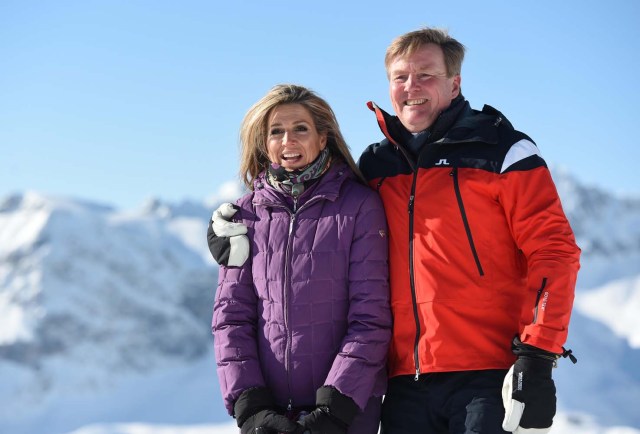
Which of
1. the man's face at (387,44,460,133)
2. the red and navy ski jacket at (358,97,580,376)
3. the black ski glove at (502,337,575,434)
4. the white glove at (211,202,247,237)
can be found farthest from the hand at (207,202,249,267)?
the black ski glove at (502,337,575,434)

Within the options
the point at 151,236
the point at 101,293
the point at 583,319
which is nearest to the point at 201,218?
the point at 151,236

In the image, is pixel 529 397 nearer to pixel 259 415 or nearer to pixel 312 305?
pixel 312 305

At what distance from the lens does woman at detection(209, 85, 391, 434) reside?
3.80 m

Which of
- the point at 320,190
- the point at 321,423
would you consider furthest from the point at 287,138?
the point at 321,423

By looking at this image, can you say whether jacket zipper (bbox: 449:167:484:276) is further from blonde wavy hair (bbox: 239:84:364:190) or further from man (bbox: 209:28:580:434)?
blonde wavy hair (bbox: 239:84:364:190)

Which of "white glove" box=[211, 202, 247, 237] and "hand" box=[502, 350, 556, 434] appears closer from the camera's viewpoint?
"hand" box=[502, 350, 556, 434]

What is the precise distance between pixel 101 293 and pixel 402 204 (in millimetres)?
155915

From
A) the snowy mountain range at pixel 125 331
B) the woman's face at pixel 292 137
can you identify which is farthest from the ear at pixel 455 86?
the snowy mountain range at pixel 125 331

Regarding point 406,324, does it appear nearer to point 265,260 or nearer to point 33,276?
point 265,260

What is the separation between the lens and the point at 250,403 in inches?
152

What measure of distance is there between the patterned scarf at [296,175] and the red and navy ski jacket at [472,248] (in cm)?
54

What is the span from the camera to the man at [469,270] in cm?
360

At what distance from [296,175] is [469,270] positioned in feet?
3.69

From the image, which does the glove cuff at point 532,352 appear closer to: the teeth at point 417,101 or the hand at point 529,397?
the hand at point 529,397
